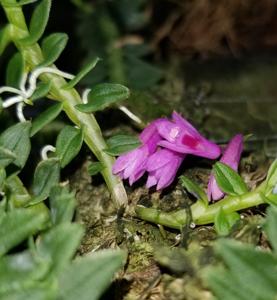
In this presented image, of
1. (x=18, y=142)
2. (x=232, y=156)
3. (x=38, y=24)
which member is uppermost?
(x=38, y=24)

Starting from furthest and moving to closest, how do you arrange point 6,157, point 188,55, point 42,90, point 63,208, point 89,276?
1. point 188,55
2. point 42,90
3. point 6,157
4. point 63,208
5. point 89,276

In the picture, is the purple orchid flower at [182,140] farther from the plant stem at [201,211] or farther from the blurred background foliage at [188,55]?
the blurred background foliage at [188,55]

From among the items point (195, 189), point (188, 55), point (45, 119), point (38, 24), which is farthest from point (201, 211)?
point (188, 55)

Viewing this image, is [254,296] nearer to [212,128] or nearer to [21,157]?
[21,157]

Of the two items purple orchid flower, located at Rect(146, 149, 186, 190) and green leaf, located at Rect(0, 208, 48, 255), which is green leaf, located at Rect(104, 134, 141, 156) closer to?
purple orchid flower, located at Rect(146, 149, 186, 190)

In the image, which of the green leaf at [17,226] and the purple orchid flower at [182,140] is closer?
the green leaf at [17,226]

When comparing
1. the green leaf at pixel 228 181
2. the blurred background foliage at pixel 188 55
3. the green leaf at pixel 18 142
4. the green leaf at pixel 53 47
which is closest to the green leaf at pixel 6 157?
the green leaf at pixel 18 142

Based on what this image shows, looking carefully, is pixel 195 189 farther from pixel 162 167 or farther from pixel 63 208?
pixel 63 208
